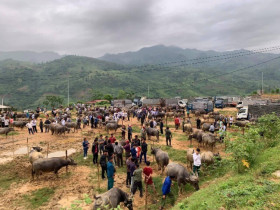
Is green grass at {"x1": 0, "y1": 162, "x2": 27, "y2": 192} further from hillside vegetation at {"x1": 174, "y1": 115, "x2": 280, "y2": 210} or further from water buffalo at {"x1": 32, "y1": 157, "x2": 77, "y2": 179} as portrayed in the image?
hillside vegetation at {"x1": 174, "y1": 115, "x2": 280, "y2": 210}

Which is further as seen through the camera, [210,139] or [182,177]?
[210,139]

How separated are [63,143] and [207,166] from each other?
45.0ft

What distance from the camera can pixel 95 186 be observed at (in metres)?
11.9

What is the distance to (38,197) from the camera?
10820 mm

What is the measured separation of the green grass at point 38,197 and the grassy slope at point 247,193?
6.65 meters

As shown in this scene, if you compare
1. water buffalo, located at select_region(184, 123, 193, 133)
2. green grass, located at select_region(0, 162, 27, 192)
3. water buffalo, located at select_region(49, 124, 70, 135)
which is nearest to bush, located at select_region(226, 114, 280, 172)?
water buffalo, located at select_region(184, 123, 193, 133)

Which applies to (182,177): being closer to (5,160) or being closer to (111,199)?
(111,199)

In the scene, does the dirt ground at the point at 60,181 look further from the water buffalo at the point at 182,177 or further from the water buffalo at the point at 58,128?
the water buffalo at the point at 58,128

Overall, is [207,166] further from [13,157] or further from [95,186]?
[13,157]

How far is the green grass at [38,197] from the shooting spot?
10203 millimetres

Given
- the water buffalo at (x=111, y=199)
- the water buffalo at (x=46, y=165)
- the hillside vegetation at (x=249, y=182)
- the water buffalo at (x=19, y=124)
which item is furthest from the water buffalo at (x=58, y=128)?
the hillside vegetation at (x=249, y=182)

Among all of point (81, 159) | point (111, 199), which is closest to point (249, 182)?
point (111, 199)

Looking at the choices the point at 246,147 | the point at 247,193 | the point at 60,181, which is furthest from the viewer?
the point at 60,181

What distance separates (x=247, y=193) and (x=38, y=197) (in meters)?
9.62
